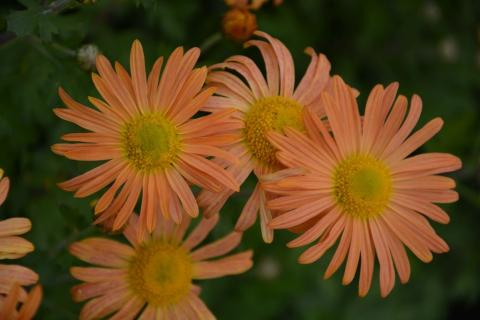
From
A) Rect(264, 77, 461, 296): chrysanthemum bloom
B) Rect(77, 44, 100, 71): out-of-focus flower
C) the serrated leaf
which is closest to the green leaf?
the serrated leaf

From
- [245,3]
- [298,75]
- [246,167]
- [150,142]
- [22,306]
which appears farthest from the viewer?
[298,75]

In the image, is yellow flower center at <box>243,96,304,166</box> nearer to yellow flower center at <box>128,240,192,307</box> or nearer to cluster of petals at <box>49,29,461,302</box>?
cluster of petals at <box>49,29,461,302</box>

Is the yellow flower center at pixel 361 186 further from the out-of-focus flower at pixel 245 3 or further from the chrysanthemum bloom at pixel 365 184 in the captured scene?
the out-of-focus flower at pixel 245 3

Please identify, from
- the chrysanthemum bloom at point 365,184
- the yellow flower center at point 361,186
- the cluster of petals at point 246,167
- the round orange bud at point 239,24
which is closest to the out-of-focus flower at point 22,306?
the cluster of petals at point 246,167

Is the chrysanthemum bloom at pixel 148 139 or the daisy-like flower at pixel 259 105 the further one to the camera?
the daisy-like flower at pixel 259 105

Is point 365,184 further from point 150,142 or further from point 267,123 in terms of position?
point 150,142

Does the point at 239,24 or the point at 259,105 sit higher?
the point at 239,24

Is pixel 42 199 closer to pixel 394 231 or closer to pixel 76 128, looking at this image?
pixel 76 128

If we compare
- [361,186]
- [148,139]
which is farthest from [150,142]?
[361,186]
